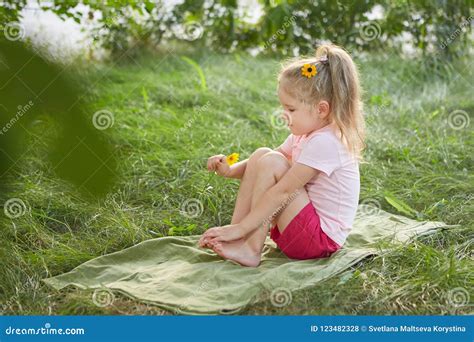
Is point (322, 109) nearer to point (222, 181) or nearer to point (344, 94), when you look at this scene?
point (344, 94)

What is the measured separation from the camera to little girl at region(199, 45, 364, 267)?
7.46 feet

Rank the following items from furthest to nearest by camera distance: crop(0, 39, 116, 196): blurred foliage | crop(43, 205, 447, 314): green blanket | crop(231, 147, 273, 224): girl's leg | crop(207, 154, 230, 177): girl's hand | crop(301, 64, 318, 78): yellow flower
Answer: crop(207, 154, 230, 177): girl's hand
crop(231, 147, 273, 224): girl's leg
crop(301, 64, 318, 78): yellow flower
crop(43, 205, 447, 314): green blanket
crop(0, 39, 116, 196): blurred foliage

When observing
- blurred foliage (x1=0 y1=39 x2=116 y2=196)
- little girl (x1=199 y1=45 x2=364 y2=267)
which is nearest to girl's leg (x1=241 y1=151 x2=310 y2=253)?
little girl (x1=199 y1=45 x2=364 y2=267)

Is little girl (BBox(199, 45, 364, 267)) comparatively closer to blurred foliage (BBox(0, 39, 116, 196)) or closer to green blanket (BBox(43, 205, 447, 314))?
green blanket (BBox(43, 205, 447, 314))

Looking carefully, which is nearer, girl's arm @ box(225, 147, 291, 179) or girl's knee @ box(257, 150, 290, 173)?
girl's knee @ box(257, 150, 290, 173)

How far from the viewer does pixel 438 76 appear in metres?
5.46

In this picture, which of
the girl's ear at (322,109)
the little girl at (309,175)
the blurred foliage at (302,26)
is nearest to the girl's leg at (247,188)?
the little girl at (309,175)

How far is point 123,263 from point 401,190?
5.09 feet

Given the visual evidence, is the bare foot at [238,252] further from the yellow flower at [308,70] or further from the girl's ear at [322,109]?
the yellow flower at [308,70]

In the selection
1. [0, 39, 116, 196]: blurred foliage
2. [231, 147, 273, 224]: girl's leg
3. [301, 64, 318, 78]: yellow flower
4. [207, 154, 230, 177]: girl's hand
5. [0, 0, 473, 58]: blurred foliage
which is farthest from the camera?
[0, 0, 473, 58]: blurred foliage

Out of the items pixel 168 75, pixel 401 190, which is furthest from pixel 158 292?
pixel 168 75

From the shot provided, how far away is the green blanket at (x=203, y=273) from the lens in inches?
81.9

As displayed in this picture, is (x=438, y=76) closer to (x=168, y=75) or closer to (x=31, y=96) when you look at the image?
(x=168, y=75)

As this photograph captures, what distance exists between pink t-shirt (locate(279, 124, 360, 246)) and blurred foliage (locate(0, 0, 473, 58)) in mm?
3534
